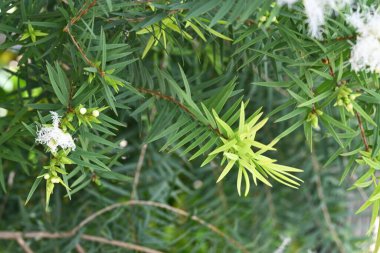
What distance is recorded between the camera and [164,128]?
40cm

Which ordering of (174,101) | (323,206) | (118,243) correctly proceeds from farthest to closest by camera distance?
(323,206) < (118,243) < (174,101)

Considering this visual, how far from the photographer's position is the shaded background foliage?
0.34m

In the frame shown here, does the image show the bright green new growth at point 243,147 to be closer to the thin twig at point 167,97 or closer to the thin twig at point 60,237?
the thin twig at point 167,97

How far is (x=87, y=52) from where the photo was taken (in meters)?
0.34

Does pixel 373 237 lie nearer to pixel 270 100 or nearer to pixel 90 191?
pixel 270 100

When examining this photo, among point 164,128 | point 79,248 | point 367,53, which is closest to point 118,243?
point 79,248

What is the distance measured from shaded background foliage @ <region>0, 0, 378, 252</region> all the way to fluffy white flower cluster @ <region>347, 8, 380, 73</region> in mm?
11

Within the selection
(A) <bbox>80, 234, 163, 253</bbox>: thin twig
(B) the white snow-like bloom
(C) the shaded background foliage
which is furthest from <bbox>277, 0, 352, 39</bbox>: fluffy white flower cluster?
(A) <bbox>80, 234, 163, 253</bbox>: thin twig

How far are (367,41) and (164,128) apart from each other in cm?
15

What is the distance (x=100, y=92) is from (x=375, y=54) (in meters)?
0.15

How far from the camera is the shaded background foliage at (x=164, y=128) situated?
342 millimetres

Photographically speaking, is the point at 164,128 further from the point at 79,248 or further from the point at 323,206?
the point at 323,206

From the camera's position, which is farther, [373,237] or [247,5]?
[373,237]

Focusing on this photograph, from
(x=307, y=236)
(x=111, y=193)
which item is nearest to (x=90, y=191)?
(x=111, y=193)
